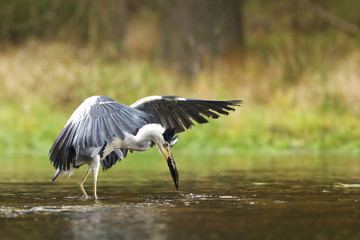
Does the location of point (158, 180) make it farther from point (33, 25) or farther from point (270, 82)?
point (33, 25)

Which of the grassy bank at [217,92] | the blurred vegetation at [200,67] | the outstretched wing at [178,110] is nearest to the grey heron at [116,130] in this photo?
the outstretched wing at [178,110]

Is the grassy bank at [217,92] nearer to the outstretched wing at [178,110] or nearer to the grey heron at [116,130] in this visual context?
the outstretched wing at [178,110]

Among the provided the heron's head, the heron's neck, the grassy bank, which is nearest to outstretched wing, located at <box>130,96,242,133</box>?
the heron's neck

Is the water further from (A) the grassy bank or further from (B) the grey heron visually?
(A) the grassy bank

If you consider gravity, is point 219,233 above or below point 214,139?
below

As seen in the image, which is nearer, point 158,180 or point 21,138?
point 158,180

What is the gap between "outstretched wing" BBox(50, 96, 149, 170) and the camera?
7.71 metres

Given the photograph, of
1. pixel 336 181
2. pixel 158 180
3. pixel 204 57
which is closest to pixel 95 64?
pixel 204 57

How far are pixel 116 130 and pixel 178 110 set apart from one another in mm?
2055

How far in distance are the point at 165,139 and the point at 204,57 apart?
12187mm

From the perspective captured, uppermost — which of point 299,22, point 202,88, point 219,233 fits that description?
point 299,22

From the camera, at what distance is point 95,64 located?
68.4ft

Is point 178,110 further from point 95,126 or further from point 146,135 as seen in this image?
point 95,126

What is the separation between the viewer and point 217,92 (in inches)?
728
